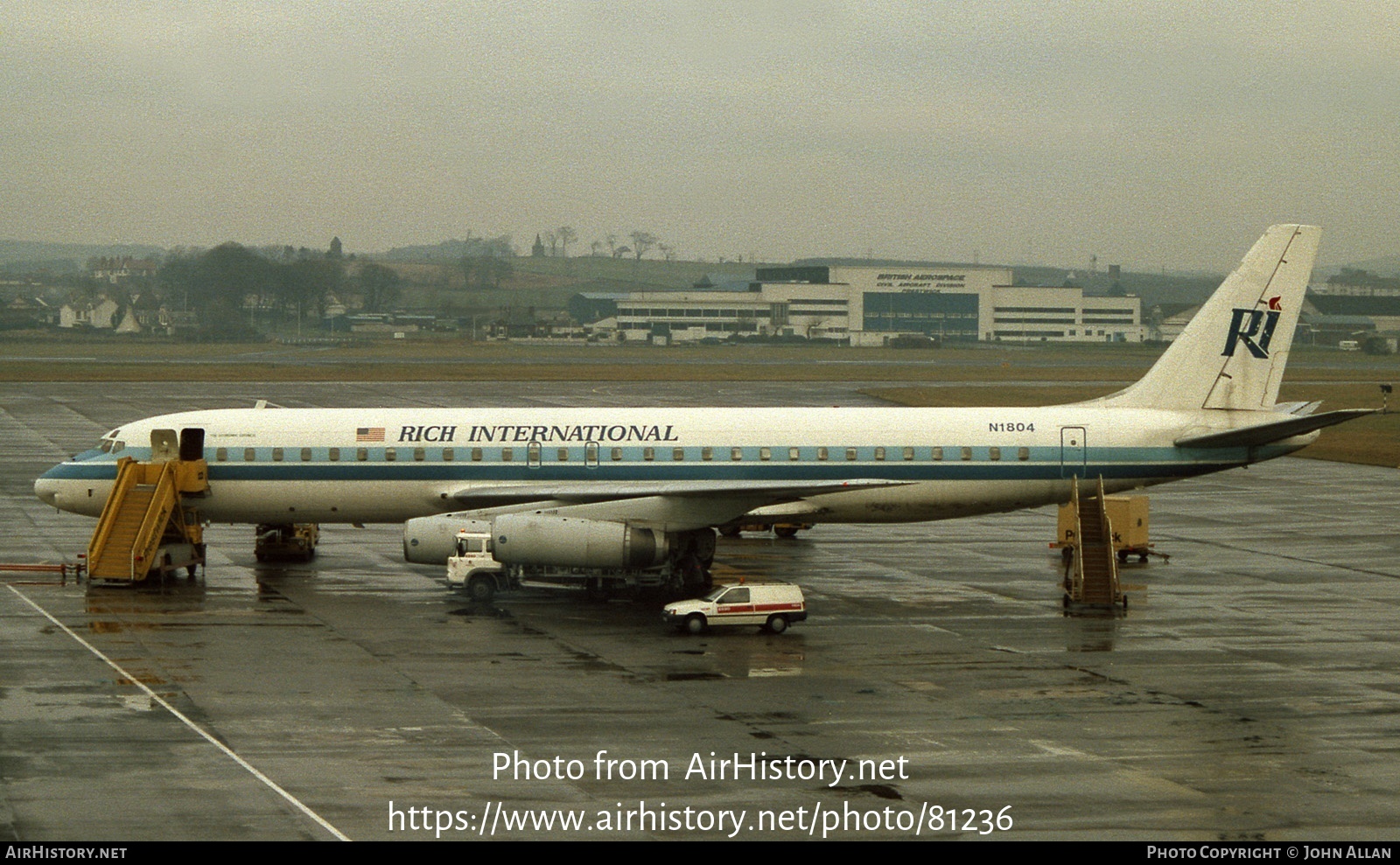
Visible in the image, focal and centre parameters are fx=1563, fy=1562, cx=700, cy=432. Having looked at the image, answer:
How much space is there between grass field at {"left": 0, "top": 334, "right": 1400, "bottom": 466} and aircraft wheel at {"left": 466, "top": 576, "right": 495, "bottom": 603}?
5120 centimetres

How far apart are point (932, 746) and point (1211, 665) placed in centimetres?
904

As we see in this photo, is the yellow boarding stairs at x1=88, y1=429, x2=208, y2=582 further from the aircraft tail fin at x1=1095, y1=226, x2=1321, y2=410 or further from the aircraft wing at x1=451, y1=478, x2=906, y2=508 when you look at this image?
the aircraft tail fin at x1=1095, y1=226, x2=1321, y2=410

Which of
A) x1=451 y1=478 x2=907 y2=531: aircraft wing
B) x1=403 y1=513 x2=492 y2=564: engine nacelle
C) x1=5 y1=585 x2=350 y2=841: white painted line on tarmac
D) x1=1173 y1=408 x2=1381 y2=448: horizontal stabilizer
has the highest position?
x1=1173 y1=408 x2=1381 y2=448: horizontal stabilizer

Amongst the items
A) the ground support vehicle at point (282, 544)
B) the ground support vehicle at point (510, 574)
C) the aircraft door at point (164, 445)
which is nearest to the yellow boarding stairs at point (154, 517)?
the aircraft door at point (164, 445)

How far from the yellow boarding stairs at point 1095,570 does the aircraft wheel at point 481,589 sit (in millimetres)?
13729

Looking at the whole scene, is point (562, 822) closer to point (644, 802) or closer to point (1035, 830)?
point (644, 802)

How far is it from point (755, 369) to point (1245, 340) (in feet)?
358

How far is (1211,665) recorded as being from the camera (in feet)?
99.5

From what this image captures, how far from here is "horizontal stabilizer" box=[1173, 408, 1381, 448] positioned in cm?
3963

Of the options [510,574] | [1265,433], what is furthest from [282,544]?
[1265,433]

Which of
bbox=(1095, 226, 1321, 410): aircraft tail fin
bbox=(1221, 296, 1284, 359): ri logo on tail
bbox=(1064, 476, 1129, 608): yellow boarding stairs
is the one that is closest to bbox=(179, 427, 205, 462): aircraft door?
bbox=(1064, 476, 1129, 608): yellow boarding stairs

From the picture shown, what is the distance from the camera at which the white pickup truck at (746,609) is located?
1318 inches

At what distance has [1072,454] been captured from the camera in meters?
41.2

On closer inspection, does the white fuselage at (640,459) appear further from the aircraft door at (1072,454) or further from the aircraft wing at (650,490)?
the aircraft wing at (650,490)
